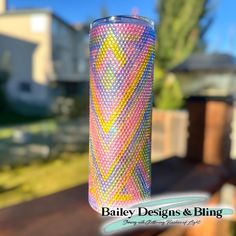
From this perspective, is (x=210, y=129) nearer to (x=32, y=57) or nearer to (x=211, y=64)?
(x=211, y=64)

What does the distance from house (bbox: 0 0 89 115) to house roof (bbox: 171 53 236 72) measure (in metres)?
14.0

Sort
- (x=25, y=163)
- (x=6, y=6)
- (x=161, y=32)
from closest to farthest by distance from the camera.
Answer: (x=25, y=163) → (x=161, y=32) → (x=6, y=6)

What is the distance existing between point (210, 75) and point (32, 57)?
15.4 meters

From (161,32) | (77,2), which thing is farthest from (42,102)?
(161,32)

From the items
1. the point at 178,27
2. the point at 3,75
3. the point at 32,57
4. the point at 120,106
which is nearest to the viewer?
the point at 120,106

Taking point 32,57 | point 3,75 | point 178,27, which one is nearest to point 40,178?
point 178,27

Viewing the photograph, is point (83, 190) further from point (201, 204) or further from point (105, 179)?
point (201, 204)

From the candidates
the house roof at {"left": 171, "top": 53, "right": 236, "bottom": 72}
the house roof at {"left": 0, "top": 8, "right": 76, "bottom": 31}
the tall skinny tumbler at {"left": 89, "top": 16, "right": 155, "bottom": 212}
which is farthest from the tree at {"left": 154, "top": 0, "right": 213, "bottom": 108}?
the house roof at {"left": 0, "top": 8, "right": 76, "bottom": 31}

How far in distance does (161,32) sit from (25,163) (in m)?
5.66

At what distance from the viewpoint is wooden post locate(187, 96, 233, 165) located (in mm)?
1456

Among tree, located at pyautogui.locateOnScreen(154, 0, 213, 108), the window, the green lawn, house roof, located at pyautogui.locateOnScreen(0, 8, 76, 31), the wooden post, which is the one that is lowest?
the green lawn

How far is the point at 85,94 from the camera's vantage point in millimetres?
12570

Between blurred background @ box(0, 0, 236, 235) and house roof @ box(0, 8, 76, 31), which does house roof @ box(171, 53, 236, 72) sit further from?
house roof @ box(0, 8, 76, 31)

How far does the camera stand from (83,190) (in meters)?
0.99
